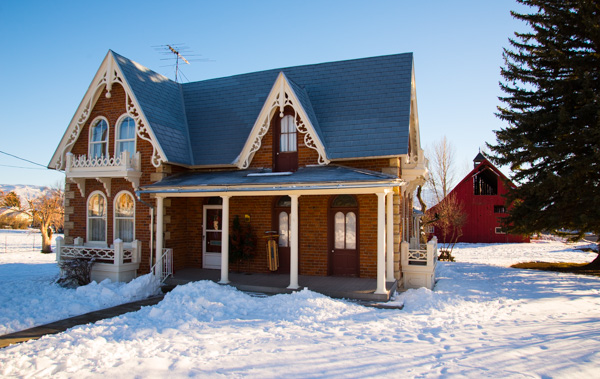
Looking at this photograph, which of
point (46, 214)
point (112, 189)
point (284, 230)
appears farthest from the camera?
point (46, 214)

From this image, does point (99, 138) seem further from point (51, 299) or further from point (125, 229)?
point (51, 299)

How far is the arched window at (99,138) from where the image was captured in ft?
50.4

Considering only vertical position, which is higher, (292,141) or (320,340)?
(292,141)

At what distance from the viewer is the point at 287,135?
1443cm

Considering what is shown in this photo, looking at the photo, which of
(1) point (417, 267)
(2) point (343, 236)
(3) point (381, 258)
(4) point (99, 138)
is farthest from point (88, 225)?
(1) point (417, 267)

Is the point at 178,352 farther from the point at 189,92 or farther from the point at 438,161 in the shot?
the point at 438,161

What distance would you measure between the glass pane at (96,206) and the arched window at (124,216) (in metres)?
0.75

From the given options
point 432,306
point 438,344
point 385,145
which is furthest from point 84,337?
point 385,145

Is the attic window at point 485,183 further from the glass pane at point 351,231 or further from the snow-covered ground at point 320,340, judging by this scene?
the glass pane at point 351,231

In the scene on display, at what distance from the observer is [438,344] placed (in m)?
7.65

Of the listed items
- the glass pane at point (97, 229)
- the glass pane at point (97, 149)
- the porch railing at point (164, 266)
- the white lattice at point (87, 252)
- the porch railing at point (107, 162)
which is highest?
the glass pane at point (97, 149)

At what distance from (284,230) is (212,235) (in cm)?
285

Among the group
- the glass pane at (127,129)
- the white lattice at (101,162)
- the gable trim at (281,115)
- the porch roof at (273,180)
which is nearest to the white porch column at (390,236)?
the porch roof at (273,180)

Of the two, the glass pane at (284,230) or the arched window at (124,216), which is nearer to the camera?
the glass pane at (284,230)
